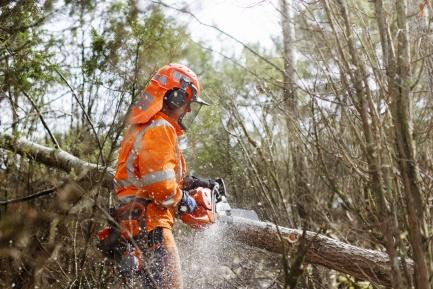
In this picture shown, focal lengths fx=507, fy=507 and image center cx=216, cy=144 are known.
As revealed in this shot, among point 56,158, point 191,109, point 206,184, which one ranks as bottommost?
point 206,184

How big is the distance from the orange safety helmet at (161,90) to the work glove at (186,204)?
0.70 meters

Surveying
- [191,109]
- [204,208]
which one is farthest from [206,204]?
[191,109]

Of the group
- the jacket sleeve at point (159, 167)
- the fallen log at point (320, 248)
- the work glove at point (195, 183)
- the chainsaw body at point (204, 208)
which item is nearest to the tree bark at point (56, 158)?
the fallen log at point (320, 248)

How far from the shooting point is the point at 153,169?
4.09 meters

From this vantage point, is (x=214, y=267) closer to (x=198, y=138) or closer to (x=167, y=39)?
(x=198, y=138)

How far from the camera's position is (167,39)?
24.0 feet

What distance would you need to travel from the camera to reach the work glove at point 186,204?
14.3 ft

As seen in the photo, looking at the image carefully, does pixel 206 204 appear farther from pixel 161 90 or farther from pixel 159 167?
pixel 161 90

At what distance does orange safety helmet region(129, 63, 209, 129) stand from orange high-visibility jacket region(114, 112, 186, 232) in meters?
0.09

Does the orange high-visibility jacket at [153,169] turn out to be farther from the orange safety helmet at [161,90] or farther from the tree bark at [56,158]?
the tree bark at [56,158]

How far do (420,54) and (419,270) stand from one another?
5.53 ft

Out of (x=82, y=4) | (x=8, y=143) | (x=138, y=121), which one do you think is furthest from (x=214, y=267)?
(x=82, y=4)

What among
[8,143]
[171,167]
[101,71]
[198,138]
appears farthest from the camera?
[198,138]

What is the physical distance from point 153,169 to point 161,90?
832mm
